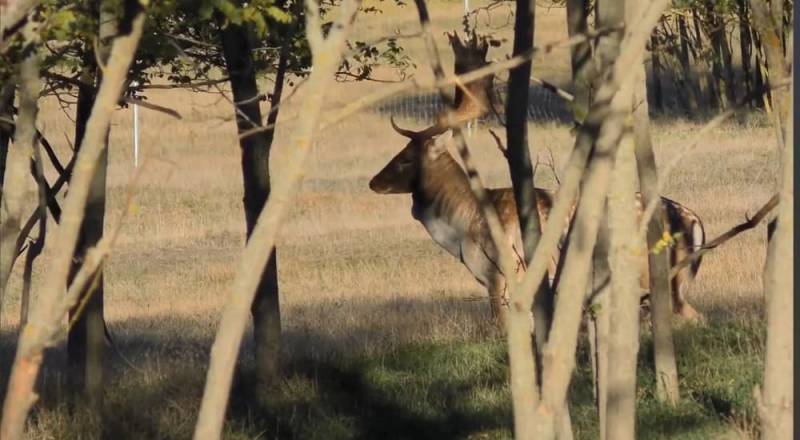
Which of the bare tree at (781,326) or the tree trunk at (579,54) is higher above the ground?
the tree trunk at (579,54)

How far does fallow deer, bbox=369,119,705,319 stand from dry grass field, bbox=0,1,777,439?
47 cm

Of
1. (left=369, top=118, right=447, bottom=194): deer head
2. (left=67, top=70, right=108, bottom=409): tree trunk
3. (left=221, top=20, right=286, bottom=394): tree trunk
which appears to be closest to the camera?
(left=67, top=70, right=108, bottom=409): tree trunk

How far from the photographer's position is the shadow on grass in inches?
319

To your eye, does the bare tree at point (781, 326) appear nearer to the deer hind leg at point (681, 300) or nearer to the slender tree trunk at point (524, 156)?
the slender tree trunk at point (524, 156)

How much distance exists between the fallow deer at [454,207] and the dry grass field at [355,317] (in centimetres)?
47

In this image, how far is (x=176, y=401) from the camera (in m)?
8.73

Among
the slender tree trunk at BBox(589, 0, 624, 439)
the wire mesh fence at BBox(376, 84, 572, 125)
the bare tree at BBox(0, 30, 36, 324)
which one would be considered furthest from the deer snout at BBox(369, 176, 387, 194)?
the wire mesh fence at BBox(376, 84, 572, 125)

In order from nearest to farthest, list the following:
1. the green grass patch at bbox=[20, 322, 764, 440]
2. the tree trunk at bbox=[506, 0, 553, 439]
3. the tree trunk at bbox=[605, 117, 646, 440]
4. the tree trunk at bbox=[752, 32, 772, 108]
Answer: the tree trunk at bbox=[605, 117, 646, 440], the tree trunk at bbox=[752, 32, 772, 108], the tree trunk at bbox=[506, 0, 553, 439], the green grass patch at bbox=[20, 322, 764, 440]

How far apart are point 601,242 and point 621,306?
2.34 metres

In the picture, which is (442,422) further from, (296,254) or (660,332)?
(296,254)

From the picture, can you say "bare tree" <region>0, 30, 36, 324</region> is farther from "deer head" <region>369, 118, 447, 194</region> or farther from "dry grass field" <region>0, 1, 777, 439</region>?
"deer head" <region>369, 118, 447, 194</region>

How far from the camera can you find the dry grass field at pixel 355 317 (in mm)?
8242

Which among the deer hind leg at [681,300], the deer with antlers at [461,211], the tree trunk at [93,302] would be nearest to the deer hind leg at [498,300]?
the deer with antlers at [461,211]

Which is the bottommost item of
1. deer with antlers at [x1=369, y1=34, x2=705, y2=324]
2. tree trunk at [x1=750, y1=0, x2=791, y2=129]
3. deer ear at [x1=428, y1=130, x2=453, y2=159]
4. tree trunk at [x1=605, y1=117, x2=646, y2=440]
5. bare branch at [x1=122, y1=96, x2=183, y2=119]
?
deer with antlers at [x1=369, y1=34, x2=705, y2=324]
